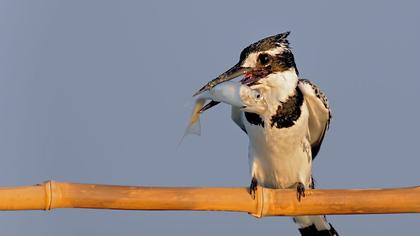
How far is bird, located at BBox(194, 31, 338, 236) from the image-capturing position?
11.9ft

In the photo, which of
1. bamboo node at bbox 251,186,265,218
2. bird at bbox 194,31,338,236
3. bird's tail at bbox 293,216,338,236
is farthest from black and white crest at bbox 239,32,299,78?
bamboo node at bbox 251,186,265,218

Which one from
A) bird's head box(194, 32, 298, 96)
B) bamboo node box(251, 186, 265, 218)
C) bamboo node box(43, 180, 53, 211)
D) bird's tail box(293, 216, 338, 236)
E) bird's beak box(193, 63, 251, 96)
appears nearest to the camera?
bamboo node box(43, 180, 53, 211)

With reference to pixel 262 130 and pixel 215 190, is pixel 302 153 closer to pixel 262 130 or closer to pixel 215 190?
pixel 262 130

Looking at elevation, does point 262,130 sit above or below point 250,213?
above

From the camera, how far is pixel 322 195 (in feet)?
9.04

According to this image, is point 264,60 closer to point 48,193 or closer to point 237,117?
point 237,117

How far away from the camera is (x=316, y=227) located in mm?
4246

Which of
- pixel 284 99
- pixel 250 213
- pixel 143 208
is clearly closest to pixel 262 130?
pixel 284 99

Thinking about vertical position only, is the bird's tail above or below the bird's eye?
below

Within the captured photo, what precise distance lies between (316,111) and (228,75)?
74cm

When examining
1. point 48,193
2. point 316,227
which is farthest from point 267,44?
point 48,193

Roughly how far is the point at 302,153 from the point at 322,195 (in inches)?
51.1

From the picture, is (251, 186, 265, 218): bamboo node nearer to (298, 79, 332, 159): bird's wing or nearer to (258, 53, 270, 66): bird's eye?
(258, 53, 270, 66): bird's eye

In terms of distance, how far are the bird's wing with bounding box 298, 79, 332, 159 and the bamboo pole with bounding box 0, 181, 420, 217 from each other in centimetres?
105
